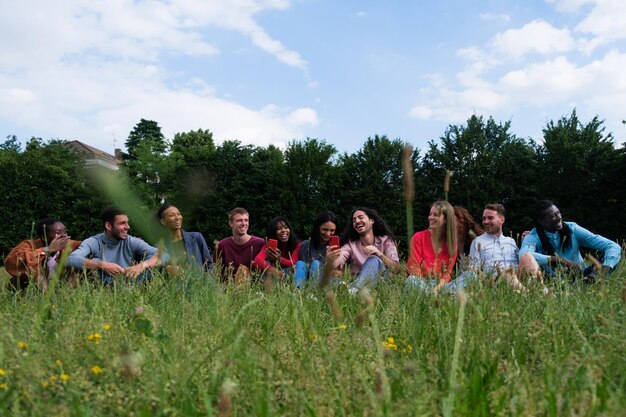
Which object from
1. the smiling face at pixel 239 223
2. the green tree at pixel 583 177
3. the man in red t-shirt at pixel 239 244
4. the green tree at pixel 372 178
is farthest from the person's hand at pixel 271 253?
the green tree at pixel 583 177

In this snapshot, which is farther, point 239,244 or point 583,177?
point 583,177

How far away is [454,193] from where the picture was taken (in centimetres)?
2475

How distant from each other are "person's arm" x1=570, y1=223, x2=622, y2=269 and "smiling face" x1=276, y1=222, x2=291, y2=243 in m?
3.33

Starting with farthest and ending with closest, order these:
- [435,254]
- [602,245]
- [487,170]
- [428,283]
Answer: [487,170] → [602,245] → [435,254] → [428,283]

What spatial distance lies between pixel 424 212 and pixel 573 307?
78.9 feet

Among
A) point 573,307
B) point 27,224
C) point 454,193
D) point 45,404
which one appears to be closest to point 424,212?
point 454,193

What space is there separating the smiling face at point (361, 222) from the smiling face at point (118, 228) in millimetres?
2382

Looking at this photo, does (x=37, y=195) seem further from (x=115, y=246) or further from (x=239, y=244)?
(x=115, y=246)

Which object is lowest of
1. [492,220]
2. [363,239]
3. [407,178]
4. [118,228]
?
[363,239]

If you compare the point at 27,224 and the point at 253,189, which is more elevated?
the point at 253,189

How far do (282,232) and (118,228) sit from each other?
2185 mm

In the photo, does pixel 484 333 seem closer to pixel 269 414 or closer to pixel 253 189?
pixel 269 414

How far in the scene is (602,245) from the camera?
584 centimetres

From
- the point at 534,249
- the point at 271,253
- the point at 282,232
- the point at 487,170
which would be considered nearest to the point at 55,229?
the point at 271,253
